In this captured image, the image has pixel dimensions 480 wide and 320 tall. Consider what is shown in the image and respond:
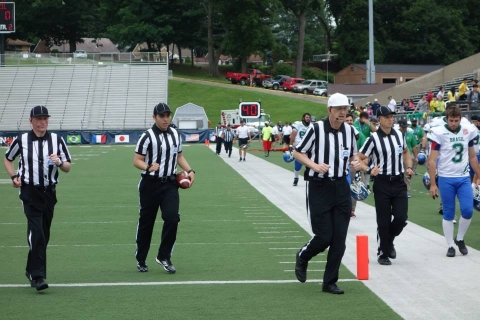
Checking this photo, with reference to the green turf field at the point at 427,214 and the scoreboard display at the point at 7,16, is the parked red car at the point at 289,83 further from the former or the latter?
the green turf field at the point at 427,214

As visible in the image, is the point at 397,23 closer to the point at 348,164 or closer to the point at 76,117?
the point at 76,117

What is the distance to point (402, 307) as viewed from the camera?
25.0ft

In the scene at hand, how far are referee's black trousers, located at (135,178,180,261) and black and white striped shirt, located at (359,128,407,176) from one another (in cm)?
240

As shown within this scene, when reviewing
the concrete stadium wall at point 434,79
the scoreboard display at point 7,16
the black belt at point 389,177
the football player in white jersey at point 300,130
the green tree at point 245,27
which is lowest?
the black belt at point 389,177

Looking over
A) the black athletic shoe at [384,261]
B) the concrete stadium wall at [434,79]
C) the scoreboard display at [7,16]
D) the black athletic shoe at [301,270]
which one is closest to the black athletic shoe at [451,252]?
the black athletic shoe at [384,261]

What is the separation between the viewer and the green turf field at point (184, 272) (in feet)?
25.0

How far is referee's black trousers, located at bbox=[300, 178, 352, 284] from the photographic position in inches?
325

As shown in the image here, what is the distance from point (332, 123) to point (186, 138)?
51062 mm

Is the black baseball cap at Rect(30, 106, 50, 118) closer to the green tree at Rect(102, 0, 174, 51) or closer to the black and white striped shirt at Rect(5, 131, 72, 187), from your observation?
the black and white striped shirt at Rect(5, 131, 72, 187)

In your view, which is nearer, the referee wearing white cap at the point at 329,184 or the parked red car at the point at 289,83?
the referee wearing white cap at the point at 329,184

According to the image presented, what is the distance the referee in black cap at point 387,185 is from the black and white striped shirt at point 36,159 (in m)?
3.54

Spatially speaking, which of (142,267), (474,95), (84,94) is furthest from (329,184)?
(84,94)

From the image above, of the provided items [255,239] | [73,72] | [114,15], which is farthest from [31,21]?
[255,239]

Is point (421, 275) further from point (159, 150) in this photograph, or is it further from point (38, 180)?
point (38, 180)
